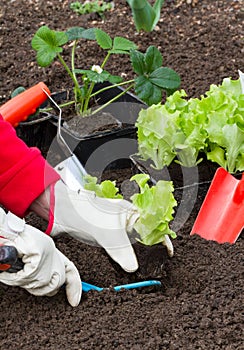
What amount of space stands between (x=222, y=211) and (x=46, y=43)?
105 centimetres

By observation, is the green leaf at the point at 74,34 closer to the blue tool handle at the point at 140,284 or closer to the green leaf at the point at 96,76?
the green leaf at the point at 96,76

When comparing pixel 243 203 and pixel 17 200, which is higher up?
pixel 17 200

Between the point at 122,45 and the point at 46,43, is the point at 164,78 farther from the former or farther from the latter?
the point at 46,43

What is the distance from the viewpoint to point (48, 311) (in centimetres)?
206

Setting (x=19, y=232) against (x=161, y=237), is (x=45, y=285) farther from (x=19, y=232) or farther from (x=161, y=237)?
(x=161, y=237)

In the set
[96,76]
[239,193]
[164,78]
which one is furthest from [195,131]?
[96,76]

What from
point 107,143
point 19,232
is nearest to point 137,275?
point 19,232

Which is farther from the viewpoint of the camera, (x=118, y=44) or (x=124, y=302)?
(x=118, y=44)

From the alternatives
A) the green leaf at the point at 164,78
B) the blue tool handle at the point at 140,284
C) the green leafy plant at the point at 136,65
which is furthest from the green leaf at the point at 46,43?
the blue tool handle at the point at 140,284

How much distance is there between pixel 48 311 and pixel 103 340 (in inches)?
9.1

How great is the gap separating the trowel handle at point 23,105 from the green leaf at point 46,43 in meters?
0.12

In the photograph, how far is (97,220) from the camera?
2.20m

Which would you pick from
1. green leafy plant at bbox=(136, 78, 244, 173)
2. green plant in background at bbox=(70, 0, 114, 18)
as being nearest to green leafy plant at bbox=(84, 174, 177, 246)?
green leafy plant at bbox=(136, 78, 244, 173)

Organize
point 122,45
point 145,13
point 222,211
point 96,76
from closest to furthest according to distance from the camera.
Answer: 1. point 222,211
2. point 96,76
3. point 122,45
4. point 145,13
